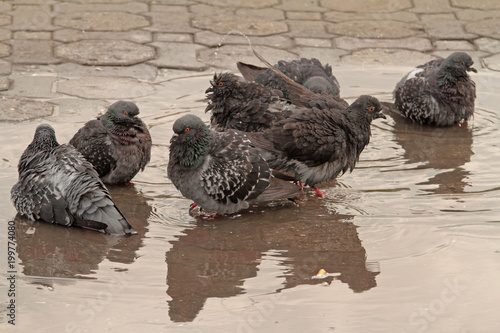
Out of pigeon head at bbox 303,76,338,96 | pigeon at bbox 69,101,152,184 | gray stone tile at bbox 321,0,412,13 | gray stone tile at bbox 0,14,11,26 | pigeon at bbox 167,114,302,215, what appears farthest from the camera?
gray stone tile at bbox 321,0,412,13

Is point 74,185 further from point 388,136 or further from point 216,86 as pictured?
point 388,136

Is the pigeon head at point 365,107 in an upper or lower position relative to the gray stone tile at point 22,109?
upper

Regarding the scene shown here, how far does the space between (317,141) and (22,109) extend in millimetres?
3289

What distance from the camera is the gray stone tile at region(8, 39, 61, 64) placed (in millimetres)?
9047

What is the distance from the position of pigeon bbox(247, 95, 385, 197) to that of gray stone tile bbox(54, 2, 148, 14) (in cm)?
493

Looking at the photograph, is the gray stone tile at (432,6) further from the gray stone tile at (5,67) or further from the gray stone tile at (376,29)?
the gray stone tile at (5,67)

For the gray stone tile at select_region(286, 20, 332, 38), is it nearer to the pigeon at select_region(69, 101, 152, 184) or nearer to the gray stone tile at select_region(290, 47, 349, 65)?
the gray stone tile at select_region(290, 47, 349, 65)

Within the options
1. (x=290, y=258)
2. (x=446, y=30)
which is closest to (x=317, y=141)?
(x=290, y=258)

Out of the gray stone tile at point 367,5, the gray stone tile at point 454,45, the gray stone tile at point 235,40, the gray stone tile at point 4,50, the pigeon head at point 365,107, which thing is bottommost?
the gray stone tile at point 4,50

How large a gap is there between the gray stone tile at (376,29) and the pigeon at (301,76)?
2.53m

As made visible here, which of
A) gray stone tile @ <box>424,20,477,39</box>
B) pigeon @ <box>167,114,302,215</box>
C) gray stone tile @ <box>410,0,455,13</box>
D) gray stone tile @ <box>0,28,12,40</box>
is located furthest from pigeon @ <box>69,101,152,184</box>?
gray stone tile @ <box>410,0,455,13</box>

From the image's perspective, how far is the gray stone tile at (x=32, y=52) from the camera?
905cm

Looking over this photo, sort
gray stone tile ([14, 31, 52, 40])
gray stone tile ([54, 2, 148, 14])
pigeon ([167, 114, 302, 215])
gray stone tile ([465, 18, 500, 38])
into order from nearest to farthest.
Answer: pigeon ([167, 114, 302, 215]) < gray stone tile ([14, 31, 52, 40]) < gray stone tile ([465, 18, 500, 38]) < gray stone tile ([54, 2, 148, 14])

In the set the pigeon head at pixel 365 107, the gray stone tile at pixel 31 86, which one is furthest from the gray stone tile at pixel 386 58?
the gray stone tile at pixel 31 86
